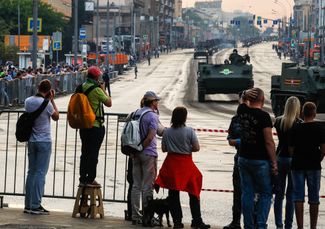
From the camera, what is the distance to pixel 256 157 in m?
11.8

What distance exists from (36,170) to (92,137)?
802mm

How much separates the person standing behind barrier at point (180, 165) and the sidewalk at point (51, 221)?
0.42 m

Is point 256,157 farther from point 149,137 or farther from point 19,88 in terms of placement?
point 19,88

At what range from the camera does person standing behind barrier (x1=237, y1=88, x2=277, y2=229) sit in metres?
11.7

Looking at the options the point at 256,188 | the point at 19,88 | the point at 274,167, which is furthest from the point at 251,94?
the point at 19,88

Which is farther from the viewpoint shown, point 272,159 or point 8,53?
point 8,53

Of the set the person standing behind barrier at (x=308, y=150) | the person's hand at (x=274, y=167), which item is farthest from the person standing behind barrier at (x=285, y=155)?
the person's hand at (x=274, y=167)

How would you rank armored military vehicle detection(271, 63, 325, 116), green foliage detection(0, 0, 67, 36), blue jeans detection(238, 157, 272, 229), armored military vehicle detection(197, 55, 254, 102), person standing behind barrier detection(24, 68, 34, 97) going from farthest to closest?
green foliage detection(0, 0, 67, 36) → armored military vehicle detection(197, 55, 254, 102) → person standing behind barrier detection(24, 68, 34, 97) → armored military vehicle detection(271, 63, 325, 116) → blue jeans detection(238, 157, 272, 229)

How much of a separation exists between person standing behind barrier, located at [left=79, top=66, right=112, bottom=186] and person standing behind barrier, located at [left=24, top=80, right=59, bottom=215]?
43 centimetres

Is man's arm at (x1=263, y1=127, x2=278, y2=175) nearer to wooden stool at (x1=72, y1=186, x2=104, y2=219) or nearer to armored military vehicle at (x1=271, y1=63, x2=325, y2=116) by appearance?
wooden stool at (x1=72, y1=186, x2=104, y2=219)

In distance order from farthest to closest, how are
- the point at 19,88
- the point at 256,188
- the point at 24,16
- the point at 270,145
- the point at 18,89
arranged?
the point at 24,16 → the point at 19,88 → the point at 18,89 → the point at 256,188 → the point at 270,145

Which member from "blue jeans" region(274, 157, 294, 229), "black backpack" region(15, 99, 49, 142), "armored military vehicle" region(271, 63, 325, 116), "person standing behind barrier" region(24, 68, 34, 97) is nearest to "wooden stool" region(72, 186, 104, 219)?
"black backpack" region(15, 99, 49, 142)

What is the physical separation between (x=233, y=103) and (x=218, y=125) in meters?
16.4

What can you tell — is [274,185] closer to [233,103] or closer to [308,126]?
[308,126]
